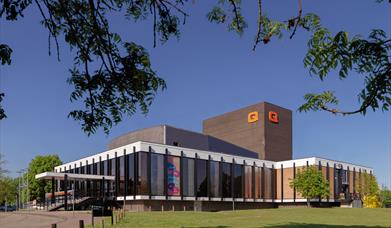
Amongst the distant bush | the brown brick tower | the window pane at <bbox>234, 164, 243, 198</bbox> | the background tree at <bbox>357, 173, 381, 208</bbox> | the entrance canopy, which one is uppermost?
the brown brick tower

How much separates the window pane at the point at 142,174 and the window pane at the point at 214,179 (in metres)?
13.2

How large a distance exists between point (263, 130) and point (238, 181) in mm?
21690

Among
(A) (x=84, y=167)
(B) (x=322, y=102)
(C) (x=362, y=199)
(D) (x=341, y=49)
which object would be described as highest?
(D) (x=341, y=49)

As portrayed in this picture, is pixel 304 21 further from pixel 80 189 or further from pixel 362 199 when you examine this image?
pixel 362 199

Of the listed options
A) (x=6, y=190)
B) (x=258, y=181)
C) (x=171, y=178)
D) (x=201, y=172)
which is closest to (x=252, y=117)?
(x=258, y=181)

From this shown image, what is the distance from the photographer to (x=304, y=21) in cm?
632

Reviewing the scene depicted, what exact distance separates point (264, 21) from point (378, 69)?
1604mm

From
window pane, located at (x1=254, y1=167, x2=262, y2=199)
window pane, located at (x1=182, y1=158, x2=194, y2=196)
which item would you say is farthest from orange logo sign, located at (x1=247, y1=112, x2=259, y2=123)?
window pane, located at (x1=182, y1=158, x2=194, y2=196)

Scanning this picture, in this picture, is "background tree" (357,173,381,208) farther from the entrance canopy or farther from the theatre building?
the entrance canopy

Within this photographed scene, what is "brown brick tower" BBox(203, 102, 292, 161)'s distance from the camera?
97.7 m

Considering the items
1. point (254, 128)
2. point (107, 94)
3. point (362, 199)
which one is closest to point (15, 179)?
point (254, 128)

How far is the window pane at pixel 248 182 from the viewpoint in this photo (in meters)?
79.4

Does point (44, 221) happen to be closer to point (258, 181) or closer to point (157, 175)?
point (157, 175)

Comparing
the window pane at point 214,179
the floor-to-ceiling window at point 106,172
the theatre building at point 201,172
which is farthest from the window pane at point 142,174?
the window pane at point 214,179
